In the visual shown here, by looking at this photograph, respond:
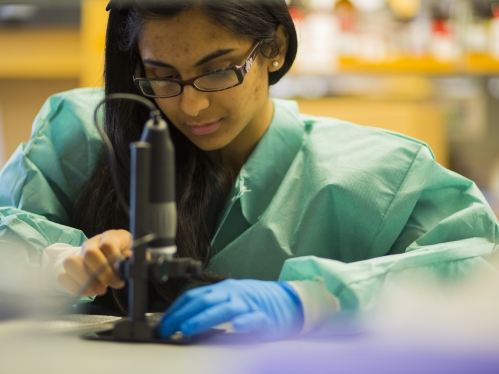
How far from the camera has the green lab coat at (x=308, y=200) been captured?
112 centimetres

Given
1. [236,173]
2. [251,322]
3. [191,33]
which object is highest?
[191,33]

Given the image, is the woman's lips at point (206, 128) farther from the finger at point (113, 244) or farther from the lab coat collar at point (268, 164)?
the finger at point (113, 244)

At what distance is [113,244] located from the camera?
865 mm

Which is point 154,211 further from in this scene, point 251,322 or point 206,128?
point 206,128

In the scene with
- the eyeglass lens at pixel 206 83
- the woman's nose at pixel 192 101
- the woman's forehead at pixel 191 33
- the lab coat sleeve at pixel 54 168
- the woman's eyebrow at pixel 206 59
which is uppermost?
the woman's forehead at pixel 191 33

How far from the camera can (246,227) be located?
4.04ft

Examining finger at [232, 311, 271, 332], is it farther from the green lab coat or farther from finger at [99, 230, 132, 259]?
the green lab coat

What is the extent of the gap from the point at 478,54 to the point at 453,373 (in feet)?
8.44

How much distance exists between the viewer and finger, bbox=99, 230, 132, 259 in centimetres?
86

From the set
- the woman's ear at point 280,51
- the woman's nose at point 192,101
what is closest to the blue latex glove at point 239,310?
the woman's nose at point 192,101

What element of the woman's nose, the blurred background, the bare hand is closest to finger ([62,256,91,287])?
the bare hand

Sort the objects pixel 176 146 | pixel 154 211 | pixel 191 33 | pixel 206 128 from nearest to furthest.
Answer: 1. pixel 154 211
2. pixel 191 33
3. pixel 206 128
4. pixel 176 146

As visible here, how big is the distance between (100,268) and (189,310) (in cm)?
14

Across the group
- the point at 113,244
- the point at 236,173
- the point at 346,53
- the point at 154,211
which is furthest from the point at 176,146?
the point at 346,53
